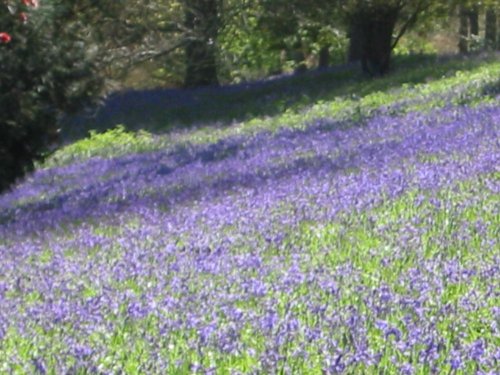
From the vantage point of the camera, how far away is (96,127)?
30094 millimetres

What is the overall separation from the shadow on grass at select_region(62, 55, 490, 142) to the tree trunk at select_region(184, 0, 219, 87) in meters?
3.03

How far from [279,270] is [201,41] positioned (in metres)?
32.8

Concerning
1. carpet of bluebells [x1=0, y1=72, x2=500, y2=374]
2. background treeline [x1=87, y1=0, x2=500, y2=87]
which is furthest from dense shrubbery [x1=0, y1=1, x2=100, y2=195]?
background treeline [x1=87, y1=0, x2=500, y2=87]

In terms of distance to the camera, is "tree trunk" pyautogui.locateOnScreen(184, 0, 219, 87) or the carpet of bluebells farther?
"tree trunk" pyautogui.locateOnScreen(184, 0, 219, 87)

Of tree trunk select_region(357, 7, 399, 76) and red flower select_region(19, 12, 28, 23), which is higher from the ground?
red flower select_region(19, 12, 28, 23)

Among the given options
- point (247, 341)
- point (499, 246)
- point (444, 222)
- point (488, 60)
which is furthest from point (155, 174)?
point (488, 60)

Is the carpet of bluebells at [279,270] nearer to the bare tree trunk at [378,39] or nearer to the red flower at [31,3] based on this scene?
the red flower at [31,3]

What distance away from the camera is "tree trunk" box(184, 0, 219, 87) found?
37938mm

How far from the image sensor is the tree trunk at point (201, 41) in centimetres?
3794

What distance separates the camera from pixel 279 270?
6059 mm

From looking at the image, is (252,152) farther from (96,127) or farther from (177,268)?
(96,127)

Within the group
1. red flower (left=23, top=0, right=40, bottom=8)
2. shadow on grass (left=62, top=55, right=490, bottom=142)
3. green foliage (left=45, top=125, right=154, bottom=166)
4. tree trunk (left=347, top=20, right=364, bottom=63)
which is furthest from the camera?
tree trunk (left=347, top=20, right=364, bottom=63)

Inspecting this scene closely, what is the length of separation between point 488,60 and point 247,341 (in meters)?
23.4

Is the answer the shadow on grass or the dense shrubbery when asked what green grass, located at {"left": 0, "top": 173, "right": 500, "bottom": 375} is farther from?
the shadow on grass
